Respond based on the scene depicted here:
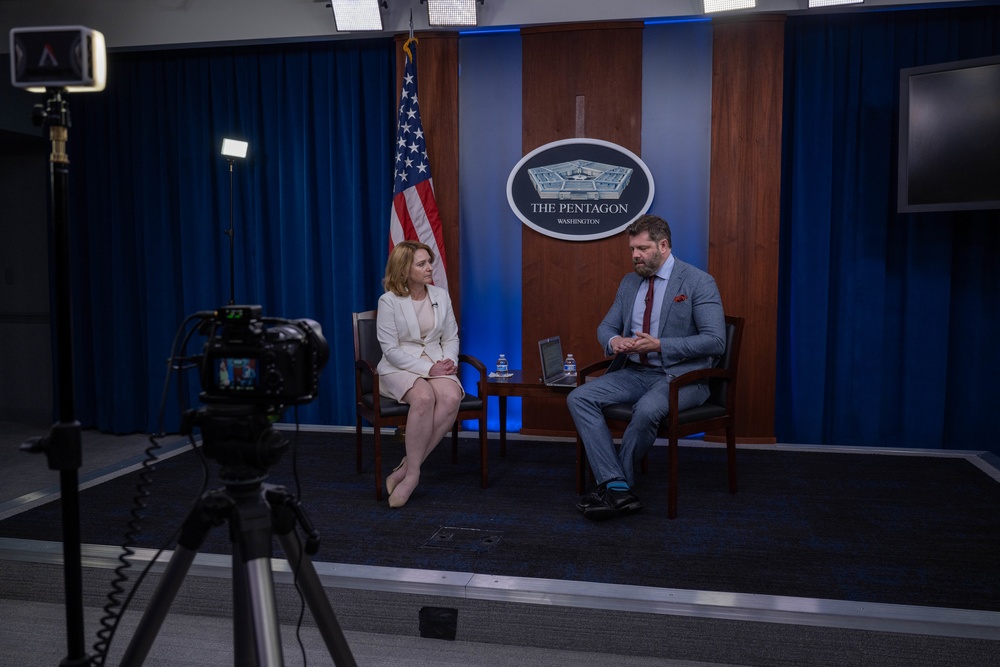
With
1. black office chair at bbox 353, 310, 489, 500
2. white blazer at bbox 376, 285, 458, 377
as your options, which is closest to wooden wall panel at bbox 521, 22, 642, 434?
white blazer at bbox 376, 285, 458, 377

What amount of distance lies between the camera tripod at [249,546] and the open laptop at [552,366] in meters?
2.17

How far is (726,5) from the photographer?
4.07 meters

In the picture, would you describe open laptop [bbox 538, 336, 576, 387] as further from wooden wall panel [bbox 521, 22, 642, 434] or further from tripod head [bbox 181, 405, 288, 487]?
tripod head [bbox 181, 405, 288, 487]

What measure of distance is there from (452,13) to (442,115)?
590mm

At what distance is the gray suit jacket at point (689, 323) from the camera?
10.9 feet

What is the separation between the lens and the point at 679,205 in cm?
448

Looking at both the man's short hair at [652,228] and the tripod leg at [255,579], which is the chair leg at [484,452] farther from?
the tripod leg at [255,579]

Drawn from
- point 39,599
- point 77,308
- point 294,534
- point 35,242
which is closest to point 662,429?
point 294,534

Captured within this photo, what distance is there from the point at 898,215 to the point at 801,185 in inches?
21.9

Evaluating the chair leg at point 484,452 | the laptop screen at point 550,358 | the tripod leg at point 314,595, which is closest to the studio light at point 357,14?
the laptop screen at point 550,358

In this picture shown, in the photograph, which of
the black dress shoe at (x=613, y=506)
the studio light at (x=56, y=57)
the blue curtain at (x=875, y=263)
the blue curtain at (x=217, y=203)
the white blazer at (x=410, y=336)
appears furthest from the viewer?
the blue curtain at (x=217, y=203)

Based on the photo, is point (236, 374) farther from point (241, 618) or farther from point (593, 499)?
point (593, 499)

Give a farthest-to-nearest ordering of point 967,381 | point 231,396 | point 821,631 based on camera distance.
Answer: point 967,381, point 821,631, point 231,396

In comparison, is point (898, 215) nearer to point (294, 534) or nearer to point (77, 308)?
point (294, 534)
